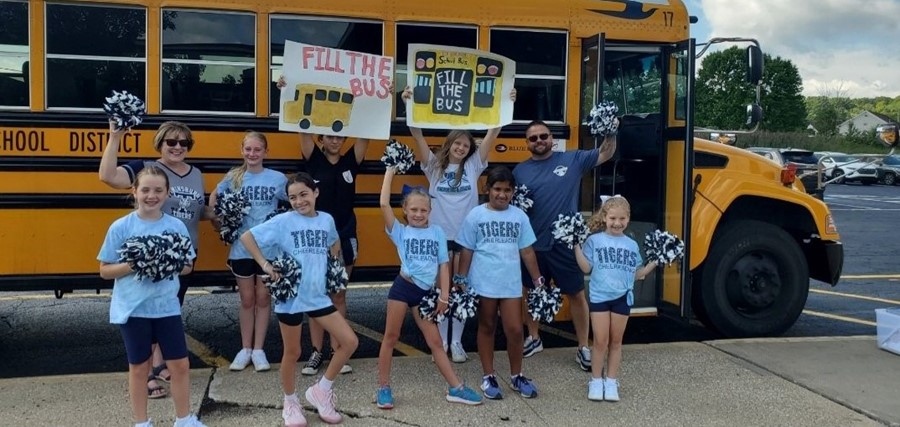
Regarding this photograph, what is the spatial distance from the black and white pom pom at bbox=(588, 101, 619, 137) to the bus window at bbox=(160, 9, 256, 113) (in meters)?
2.06

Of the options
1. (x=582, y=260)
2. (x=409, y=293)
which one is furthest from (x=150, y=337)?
(x=582, y=260)

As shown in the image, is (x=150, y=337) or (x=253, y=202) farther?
(x=253, y=202)

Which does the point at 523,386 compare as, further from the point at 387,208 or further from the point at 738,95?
the point at 738,95

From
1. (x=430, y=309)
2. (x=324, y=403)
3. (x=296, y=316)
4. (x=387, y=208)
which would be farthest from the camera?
(x=387, y=208)

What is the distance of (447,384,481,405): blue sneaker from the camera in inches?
156

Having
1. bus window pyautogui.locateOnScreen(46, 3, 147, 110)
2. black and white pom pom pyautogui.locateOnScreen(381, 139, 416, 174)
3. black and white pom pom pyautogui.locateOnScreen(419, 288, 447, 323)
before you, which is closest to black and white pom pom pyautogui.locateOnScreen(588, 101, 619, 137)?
black and white pom pom pyautogui.locateOnScreen(381, 139, 416, 174)

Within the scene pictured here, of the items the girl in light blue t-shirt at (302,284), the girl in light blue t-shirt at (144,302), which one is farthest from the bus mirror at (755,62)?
the girl in light blue t-shirt at (144,302)

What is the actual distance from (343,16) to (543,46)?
1.32 metres

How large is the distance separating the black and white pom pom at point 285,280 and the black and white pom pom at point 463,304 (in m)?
0.85

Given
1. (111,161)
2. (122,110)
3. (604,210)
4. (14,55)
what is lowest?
(604,210)

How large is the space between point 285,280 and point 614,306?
71.8 inches

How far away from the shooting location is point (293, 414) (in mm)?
3611

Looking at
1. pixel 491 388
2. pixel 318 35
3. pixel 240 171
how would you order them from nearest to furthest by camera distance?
pixel 491 388 < pixel 240 171 < pixel 318 35

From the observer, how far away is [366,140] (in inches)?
177
